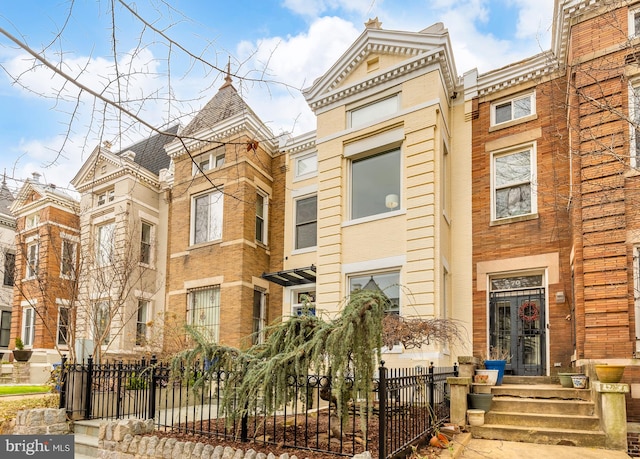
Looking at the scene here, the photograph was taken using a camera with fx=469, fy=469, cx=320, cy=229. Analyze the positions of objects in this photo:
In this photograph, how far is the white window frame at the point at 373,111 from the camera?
38.7ft

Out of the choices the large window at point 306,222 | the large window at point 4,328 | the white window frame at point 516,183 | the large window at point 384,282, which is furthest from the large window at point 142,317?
the white window frame at point 516,183

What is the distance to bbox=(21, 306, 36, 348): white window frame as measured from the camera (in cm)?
2017

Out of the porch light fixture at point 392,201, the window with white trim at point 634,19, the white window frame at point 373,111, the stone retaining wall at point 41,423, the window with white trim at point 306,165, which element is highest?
the window with white trim at point 634,19

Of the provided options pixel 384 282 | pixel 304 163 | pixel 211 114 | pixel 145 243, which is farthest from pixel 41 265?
pixel 211 114

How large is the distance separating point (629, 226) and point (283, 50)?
7.55 metres

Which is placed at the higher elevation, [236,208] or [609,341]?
[236,208]

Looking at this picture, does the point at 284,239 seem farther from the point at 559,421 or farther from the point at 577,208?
the point at 559,421

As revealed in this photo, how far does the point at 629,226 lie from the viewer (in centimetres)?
838

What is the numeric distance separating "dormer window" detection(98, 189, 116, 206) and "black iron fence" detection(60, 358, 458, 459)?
33.3ft

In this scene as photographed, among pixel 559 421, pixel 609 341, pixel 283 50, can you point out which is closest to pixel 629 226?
pixel 609 341

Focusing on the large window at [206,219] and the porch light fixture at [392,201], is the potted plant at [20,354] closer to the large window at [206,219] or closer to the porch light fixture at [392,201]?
the large window at [206,219]

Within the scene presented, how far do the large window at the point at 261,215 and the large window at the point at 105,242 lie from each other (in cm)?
453

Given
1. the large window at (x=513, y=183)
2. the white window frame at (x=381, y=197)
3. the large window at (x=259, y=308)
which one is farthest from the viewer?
the large window at (x=259, y=308)

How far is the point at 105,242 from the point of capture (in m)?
16.5
